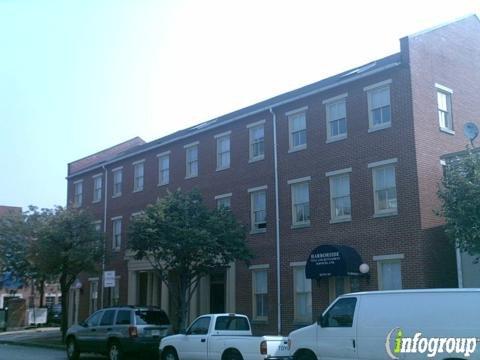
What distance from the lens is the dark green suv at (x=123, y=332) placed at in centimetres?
1898

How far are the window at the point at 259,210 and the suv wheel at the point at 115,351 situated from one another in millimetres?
8991

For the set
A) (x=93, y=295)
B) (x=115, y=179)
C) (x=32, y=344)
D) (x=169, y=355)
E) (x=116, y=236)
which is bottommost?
(x=32, y=344)

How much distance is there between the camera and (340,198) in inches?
931

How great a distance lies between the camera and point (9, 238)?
1389 inches

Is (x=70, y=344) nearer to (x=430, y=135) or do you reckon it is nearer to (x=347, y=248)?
(x=347, y=248)

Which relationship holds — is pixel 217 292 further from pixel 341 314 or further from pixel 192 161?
pixel 341 314

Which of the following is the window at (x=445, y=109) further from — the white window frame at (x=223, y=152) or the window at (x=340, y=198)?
the white window frame at (x=223, y=152)

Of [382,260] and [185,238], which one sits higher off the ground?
[185,238]

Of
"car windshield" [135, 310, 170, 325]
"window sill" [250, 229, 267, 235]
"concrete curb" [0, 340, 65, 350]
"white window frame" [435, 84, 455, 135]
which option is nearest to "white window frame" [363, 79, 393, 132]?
"white window frame" [435, 84, 455, 135]

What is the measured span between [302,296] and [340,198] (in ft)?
13.4

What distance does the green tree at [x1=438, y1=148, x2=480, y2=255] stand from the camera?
15734 mm

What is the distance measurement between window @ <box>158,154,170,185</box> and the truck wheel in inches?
615

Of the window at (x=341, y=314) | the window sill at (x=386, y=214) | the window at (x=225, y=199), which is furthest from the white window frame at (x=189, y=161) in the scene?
the window at (x=341, y=314)
